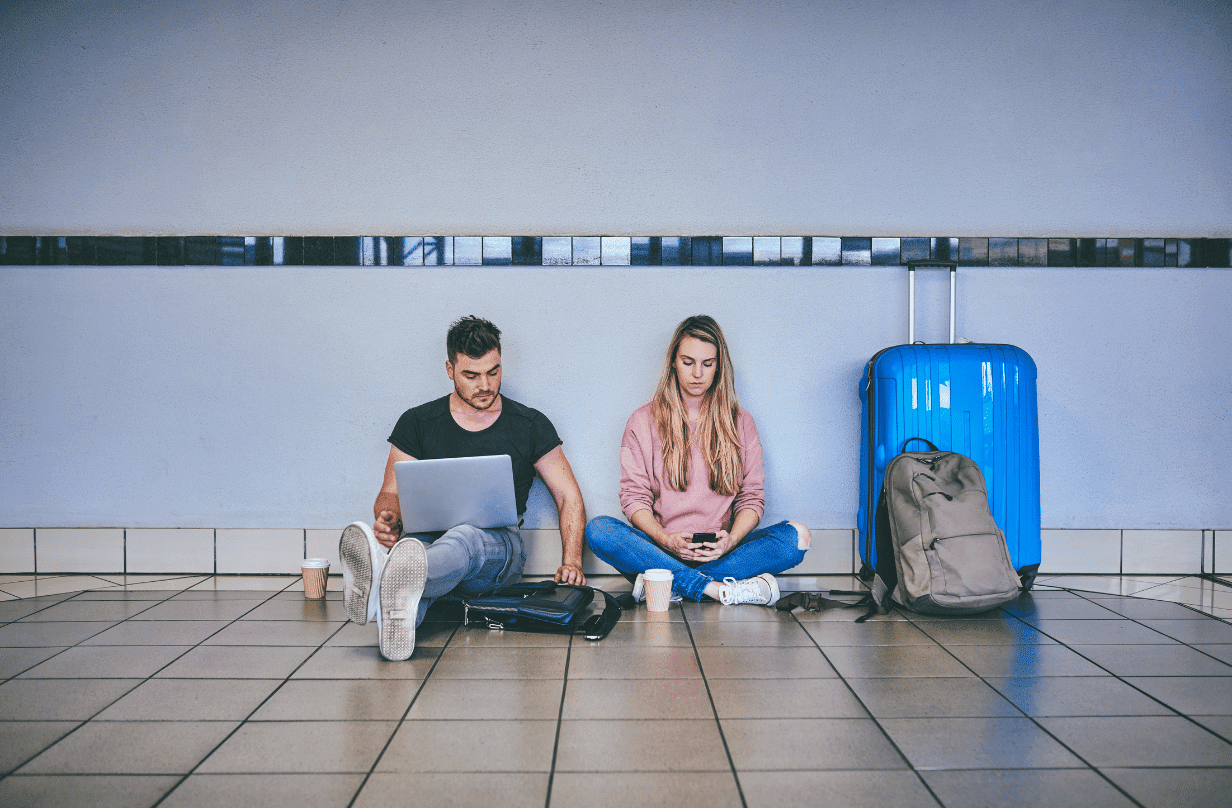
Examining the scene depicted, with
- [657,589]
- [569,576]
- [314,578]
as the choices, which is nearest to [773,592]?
[657,589]

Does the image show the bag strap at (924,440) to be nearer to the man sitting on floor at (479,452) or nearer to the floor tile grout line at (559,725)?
the man sitting on floor at (479,452)

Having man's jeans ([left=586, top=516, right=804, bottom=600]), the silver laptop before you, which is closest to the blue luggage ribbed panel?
man's jeans ([left=586, top=516, right=804, bottom=600])

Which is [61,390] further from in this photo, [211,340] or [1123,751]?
[1123,751]

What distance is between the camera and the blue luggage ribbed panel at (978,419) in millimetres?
2623

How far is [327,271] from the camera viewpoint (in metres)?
2.94

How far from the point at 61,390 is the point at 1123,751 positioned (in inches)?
141

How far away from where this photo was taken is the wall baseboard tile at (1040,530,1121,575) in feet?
9.66

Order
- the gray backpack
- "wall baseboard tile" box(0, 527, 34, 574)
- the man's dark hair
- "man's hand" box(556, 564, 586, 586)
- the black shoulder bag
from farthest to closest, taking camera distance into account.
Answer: "wall baseboard tile" box(0, 527, 34, 574) < the man's dark hair < "man's hand" box(556, 564, 586, 586) < the gray backpack < the black shoulder bag

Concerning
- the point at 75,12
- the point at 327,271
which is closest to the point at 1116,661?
the point at 327,271

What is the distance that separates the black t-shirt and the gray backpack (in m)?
1.20

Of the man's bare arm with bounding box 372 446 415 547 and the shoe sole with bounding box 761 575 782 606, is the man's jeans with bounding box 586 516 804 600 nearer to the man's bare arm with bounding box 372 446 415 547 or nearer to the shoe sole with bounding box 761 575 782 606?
the shoe sole with bounding box 761 575 782 606

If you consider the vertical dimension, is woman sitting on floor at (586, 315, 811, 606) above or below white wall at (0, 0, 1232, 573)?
below

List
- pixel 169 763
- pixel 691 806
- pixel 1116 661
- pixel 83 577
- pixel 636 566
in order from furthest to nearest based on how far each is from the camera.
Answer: pixel 83 577 → pixel 636 566 → pixel 1116 661 → pixel 169 763 → pixel 691 806

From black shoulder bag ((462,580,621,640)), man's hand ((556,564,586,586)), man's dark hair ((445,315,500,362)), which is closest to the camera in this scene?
black shoulder bag ((462,580,621,640))
